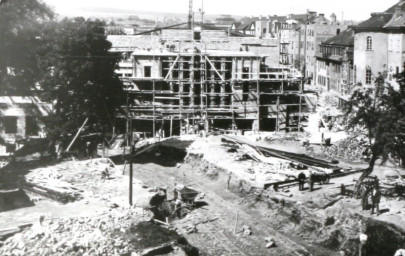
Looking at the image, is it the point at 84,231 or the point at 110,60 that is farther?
the point at 110,60

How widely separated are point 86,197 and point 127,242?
7.55m

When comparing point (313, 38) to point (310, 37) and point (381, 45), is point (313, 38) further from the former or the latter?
point (381, 45)

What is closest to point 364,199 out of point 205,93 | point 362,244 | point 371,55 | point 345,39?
point 362,244

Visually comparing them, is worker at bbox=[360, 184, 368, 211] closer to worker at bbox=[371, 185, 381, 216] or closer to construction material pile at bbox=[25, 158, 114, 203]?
worker at bbox=[371, 185, 381, 216]

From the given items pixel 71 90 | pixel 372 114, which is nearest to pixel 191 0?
pixel 71 90

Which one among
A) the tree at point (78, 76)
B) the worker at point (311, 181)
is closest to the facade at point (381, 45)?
the worker at point (311, 181)

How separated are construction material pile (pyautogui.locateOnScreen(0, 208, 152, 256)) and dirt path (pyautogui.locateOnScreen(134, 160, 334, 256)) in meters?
4.15

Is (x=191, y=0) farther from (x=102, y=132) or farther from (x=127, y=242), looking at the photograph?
(x=127, y=242)

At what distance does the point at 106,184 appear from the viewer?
32531 mm

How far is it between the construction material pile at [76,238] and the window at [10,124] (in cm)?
2635

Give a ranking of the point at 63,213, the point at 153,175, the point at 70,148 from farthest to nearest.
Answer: the point at 70,148 < the point at 153,175 < the point at 63,213

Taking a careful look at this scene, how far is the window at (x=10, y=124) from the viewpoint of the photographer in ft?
154

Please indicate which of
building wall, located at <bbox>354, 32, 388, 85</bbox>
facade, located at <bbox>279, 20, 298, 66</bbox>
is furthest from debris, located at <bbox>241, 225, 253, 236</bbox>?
facade, located at <bbox>279, 20, 298, 66</bbox>

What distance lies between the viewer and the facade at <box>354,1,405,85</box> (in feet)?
170
